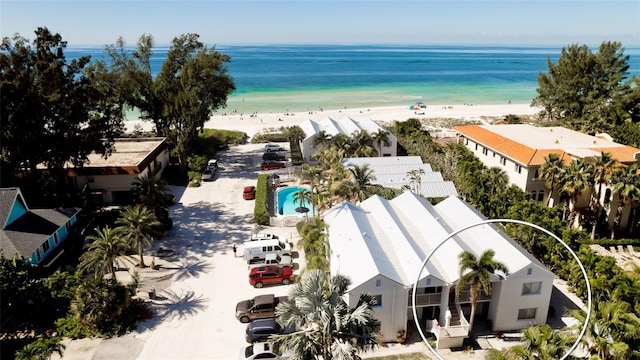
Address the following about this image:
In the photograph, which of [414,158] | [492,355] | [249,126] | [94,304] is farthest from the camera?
[249,126]

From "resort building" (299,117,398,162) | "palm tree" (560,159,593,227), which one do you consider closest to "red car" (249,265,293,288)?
"palm tree" (560,159,593,227)

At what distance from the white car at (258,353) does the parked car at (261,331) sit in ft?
3.10

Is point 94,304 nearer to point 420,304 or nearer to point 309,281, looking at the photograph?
point 309,281

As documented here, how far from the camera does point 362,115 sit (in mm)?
91188

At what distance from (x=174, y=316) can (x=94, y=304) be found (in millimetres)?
4378

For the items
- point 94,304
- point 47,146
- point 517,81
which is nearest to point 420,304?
point 94,304

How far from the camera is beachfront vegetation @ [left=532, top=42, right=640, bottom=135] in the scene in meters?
63.8

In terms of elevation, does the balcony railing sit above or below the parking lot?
above

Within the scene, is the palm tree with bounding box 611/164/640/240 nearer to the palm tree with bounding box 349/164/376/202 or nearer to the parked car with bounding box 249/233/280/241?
the palm tree with bounding box 349/164/376/202

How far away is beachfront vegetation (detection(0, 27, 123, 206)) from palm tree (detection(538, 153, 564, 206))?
1516 inches

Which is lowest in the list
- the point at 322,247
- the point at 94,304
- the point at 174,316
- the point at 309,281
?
the point at 174,316

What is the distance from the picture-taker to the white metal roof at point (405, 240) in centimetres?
2358

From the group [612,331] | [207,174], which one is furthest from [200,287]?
[207,174]

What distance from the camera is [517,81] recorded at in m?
167
